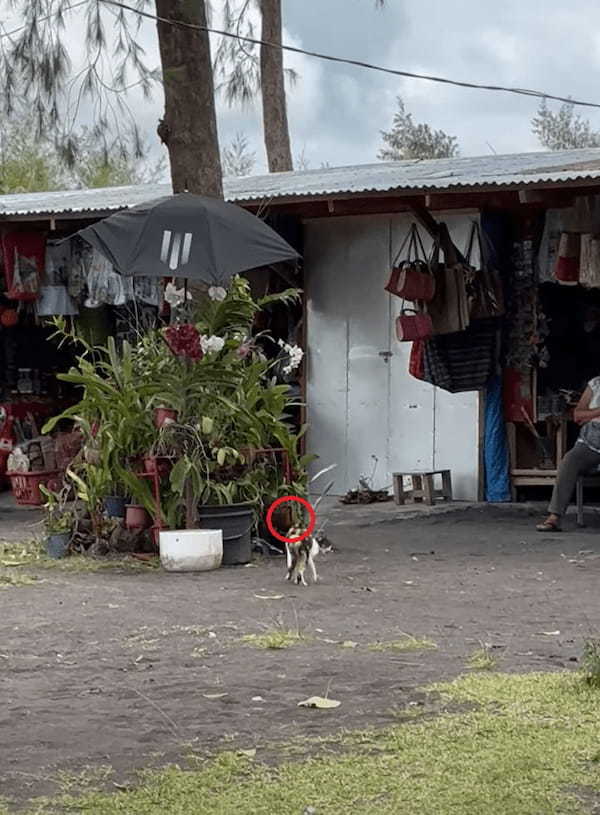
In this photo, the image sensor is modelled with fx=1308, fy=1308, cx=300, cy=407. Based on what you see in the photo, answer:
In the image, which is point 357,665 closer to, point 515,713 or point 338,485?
point 515,713

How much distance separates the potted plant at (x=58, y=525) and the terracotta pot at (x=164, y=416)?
0.94 m

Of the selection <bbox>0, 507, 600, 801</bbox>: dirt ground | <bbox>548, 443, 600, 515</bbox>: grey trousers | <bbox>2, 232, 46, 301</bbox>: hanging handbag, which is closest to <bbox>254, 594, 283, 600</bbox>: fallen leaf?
<bbox>0, 507, 600, 801</bbox>: dirt ground

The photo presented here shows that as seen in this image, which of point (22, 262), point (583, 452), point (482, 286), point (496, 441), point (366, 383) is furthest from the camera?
point (366, 383)

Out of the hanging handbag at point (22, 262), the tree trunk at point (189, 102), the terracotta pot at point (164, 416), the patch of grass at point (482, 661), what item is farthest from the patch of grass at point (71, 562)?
the hanging handbag at point (22, 262)

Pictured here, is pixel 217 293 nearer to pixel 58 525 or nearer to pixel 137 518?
pixel 137 518

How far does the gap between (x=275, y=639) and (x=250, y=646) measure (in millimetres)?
115

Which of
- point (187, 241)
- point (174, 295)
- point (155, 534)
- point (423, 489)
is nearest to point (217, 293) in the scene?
point (174, 295)

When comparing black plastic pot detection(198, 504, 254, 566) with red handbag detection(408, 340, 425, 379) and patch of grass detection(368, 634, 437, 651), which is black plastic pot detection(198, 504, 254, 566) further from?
red handbag detection(408, 340, 425, 379)

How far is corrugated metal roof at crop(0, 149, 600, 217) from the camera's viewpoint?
393 inches

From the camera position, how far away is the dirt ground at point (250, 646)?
4332mm

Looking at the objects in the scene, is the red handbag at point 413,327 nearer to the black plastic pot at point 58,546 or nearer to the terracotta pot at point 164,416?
the terracotta pot at point 164,416

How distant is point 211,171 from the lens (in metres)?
9.62

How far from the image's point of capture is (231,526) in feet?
28.0

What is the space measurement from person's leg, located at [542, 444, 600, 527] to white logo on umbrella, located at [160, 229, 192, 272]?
332cm
